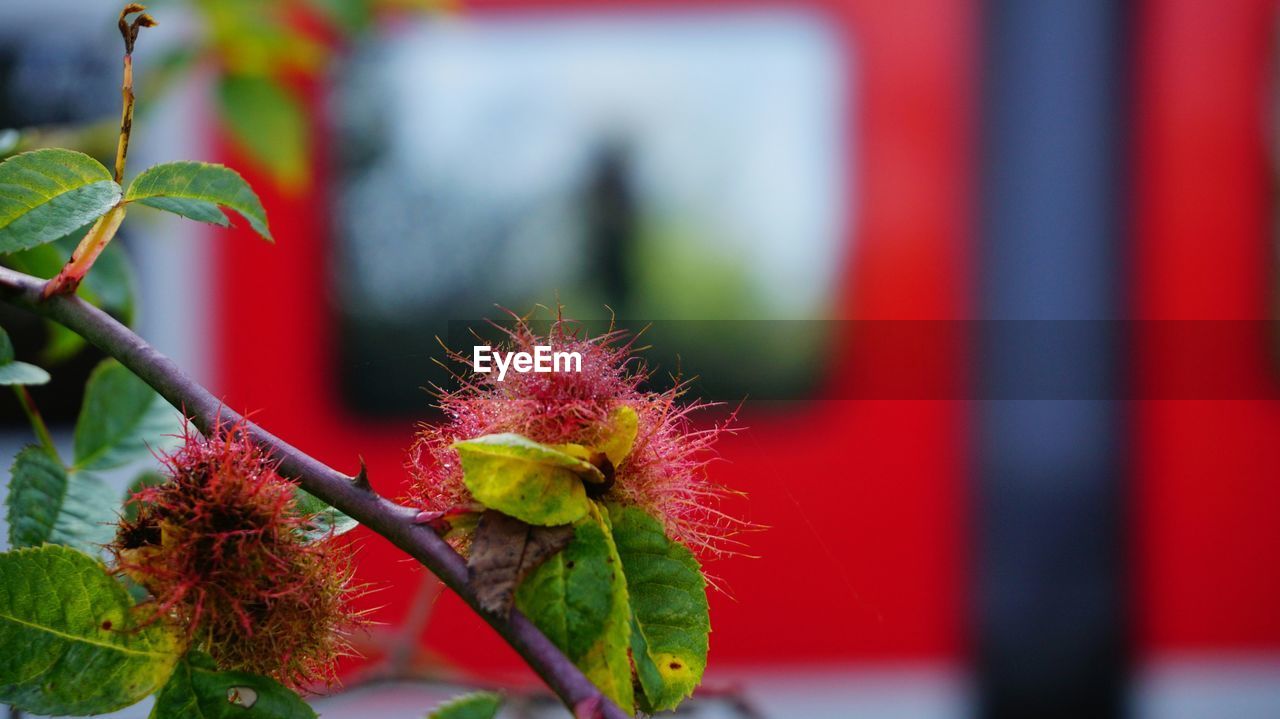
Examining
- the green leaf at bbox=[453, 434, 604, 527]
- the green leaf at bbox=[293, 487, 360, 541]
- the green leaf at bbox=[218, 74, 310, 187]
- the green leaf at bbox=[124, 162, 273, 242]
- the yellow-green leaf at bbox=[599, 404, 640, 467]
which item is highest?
the green leaf at bbox=[218, 74, 310, 187]

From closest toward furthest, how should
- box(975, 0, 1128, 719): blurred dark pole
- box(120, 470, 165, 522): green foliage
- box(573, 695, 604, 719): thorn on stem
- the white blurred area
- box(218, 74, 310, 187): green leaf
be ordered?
box(573, 695, 604, 719): thorn on stem → box(120, 470, 165, 522): green foliage → box(218, 74, 310, 187): green leaf → box(975, 0, 1128, 719): blurred dark pole → the white blurred area

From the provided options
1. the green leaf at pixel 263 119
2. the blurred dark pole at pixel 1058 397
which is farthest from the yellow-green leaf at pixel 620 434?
the blurred dark pole at pixel 1058 397

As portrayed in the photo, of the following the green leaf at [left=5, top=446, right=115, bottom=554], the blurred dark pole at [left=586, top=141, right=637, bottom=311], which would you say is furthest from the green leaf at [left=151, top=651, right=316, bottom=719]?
the blurred dark pole at [left=586, top=141, right=637, bottom=311]

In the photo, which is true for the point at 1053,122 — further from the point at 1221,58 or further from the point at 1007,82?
the point at 1221,58

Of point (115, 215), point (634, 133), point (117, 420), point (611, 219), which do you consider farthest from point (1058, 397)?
point (115, 215)

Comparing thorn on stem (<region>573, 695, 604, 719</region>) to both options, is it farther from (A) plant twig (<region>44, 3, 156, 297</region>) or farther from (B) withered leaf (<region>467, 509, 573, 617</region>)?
(A) plant twig (<region>44, 3, 156, 297</region>)

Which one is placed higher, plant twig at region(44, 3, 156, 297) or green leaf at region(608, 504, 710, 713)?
plant twig at region(44, 3, 156, 297)
